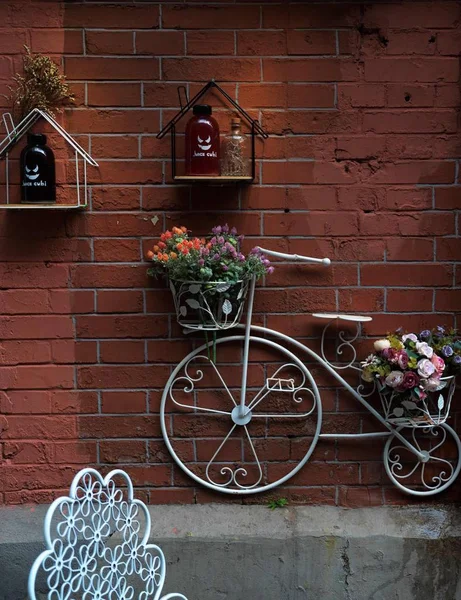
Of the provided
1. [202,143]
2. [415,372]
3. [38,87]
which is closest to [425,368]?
[415,372]

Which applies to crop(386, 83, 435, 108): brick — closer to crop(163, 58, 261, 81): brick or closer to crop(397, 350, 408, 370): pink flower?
crop(163, 58, 261, 81): brick

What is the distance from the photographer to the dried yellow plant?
252 cm

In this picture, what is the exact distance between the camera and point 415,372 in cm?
249

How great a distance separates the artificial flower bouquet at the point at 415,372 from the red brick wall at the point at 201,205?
0.45 ft

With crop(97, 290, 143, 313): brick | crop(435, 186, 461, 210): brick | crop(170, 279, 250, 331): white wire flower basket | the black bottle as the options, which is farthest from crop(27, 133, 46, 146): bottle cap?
crop(435, 186, 461, 210): brick

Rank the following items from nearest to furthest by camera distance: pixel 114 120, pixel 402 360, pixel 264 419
A: pixel 402 360 < pixel 114 120 < pixel 264 419

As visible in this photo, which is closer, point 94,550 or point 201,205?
point 94,550

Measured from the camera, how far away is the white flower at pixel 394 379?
2482 mm

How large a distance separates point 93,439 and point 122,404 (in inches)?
6.8

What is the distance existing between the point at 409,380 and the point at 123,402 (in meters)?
1.05

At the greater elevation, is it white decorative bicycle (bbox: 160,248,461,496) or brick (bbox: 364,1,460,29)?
brick (bbox: 364,1,460,29)

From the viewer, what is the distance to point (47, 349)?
104 inches

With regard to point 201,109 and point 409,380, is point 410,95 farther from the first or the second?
point 409,380

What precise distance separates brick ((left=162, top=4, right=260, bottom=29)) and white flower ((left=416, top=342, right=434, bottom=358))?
1.29 metres
